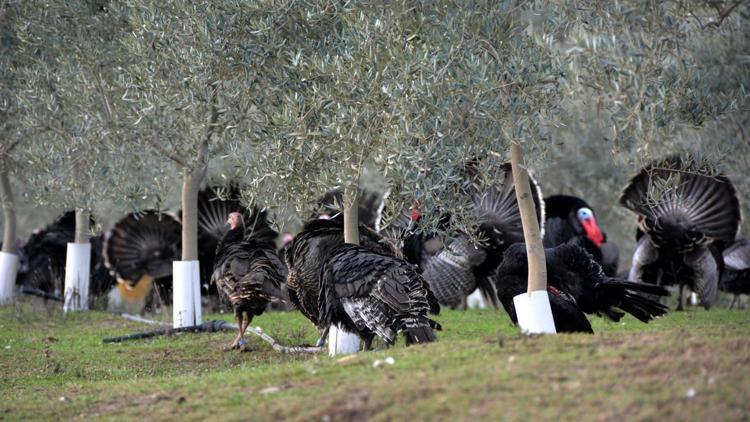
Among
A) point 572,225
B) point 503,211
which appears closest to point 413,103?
point 503,211

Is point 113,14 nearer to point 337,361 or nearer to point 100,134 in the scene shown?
point 100,134

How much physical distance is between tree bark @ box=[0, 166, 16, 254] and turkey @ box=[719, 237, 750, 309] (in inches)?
533

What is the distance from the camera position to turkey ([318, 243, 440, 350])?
1066 cm

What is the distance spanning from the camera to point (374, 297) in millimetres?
10805

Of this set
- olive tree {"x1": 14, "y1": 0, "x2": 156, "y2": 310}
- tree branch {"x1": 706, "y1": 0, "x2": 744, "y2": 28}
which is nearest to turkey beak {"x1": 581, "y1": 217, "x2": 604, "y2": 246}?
olive tree {"x1": 14, "y1": 0, "x2": 156, "y2": 310}

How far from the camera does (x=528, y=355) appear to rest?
27.1ft

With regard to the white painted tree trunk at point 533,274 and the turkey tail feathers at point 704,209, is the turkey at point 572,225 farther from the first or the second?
the white painted tree trunk at point 533,274

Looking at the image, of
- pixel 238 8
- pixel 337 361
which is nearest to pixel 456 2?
pixel 238 8

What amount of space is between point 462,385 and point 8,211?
14241 millimetres

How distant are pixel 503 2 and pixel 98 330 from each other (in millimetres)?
9022

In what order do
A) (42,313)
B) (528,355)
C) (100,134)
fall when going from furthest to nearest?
(42,313)
(100,134)
(528,355)

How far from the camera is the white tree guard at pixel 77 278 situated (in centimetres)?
1864

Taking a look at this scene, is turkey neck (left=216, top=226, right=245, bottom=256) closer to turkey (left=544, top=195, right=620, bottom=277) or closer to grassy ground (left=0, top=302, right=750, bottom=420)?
grassy ground (left=0, top=302, right=750, bottom=420)

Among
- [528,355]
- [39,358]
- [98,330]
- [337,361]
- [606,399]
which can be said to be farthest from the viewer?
[98,330]
